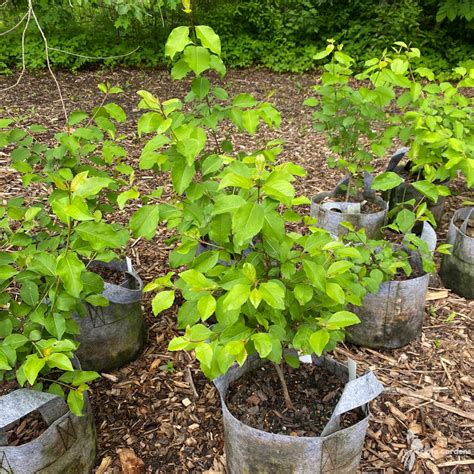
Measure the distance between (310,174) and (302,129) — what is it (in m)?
1.02

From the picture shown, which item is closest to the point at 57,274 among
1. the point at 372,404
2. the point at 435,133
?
the point at 372,404

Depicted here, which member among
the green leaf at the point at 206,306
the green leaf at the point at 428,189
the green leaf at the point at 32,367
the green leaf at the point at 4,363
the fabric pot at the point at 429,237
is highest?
the green leaf at the point at 206,306

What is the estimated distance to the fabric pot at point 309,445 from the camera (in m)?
1.42

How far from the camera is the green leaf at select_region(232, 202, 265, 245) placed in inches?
40.5

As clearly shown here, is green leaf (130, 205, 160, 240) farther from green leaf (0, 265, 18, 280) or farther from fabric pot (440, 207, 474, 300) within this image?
fabric pot (440, 207, 474, 300)

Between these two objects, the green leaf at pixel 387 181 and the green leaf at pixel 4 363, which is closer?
the green leaf at pixel 4 363

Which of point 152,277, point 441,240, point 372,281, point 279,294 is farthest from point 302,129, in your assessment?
point 279,294

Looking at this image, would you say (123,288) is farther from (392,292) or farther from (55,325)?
(392,292)

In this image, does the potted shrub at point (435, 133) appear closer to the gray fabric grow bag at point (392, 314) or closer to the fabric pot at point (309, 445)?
the gray fabric grow bag at point (392, 314)

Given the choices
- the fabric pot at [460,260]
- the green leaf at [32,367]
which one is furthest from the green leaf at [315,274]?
the fabric pot at [460,260]

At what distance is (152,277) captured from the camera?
2.82m

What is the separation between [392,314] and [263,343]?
4.11 feet

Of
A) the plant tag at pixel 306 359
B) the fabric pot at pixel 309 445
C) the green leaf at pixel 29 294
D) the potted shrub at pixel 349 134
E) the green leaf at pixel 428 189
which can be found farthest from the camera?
the potted shrub at pixel 349 134

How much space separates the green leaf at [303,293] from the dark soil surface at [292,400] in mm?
617
